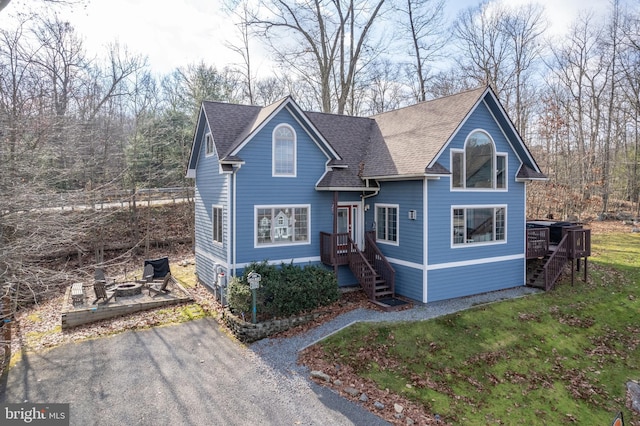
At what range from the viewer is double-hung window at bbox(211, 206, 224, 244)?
1391 cm

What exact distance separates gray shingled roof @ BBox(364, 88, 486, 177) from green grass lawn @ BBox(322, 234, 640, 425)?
17.0ft

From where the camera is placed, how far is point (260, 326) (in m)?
10.9

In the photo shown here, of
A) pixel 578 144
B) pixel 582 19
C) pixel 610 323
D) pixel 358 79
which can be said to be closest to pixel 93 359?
pixel 610 323

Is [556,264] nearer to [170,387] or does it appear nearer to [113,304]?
[170,387]

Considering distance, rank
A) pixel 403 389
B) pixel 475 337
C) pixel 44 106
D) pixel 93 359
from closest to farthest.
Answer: pixel 403 389 < pixel 93 359 < pixel 475 337 < pixel 44 106

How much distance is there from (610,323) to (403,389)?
8622 millimetres

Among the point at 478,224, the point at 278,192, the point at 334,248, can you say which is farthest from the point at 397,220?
the point at 278,192

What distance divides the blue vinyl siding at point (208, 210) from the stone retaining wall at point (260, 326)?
249cm

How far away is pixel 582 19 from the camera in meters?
33.8

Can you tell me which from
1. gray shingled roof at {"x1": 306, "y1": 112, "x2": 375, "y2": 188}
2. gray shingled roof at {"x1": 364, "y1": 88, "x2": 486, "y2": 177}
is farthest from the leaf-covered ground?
gray shingled roof at {"x1": 306, "y1": 112, "x2": 375, "y2": 188}

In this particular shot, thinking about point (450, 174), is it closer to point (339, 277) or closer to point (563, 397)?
point (339, 277)

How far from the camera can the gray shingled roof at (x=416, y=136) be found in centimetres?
1297

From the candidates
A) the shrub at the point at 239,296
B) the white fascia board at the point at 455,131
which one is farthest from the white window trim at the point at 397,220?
the shrub at the point at 239,296

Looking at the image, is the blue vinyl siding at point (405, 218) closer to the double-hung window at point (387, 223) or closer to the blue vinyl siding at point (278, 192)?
the double-hung window at point (387, 223)
